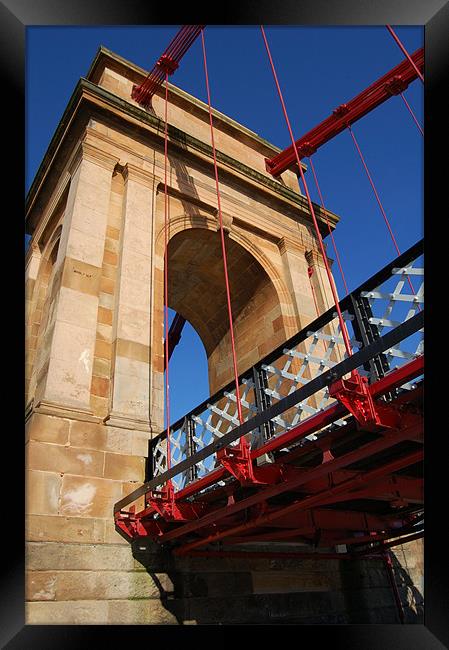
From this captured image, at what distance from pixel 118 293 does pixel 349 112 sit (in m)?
9.18

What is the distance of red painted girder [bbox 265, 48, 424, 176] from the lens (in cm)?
1170

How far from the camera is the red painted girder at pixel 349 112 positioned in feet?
38.4

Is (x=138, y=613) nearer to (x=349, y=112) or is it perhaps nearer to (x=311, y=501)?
(x=311, y=501)

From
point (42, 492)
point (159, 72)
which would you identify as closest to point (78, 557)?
point (42, 492)

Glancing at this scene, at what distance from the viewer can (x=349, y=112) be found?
43.4 ft

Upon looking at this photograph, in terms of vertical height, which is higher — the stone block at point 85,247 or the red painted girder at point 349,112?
the red painted girder at point 349,112

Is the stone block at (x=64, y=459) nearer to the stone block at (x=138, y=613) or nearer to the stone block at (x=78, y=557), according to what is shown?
the stone block at (x=78, y=557)

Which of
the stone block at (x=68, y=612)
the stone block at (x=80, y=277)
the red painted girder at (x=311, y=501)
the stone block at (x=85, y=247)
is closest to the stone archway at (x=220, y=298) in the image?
the stone block at (x=85, y=247)

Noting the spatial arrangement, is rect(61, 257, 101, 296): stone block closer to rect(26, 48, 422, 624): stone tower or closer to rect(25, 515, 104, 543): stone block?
rect(26, 48, 422, 624): stone tower

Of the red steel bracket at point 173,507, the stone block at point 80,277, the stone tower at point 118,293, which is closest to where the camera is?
the red steel bracket at point 173,507

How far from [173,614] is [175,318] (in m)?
13.8

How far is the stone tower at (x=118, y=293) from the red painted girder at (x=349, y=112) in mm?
690

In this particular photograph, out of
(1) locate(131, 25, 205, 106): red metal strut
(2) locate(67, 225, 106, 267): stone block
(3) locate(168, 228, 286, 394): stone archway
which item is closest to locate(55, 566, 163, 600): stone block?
(2) locate(67, 225, 106, 267): stone block
